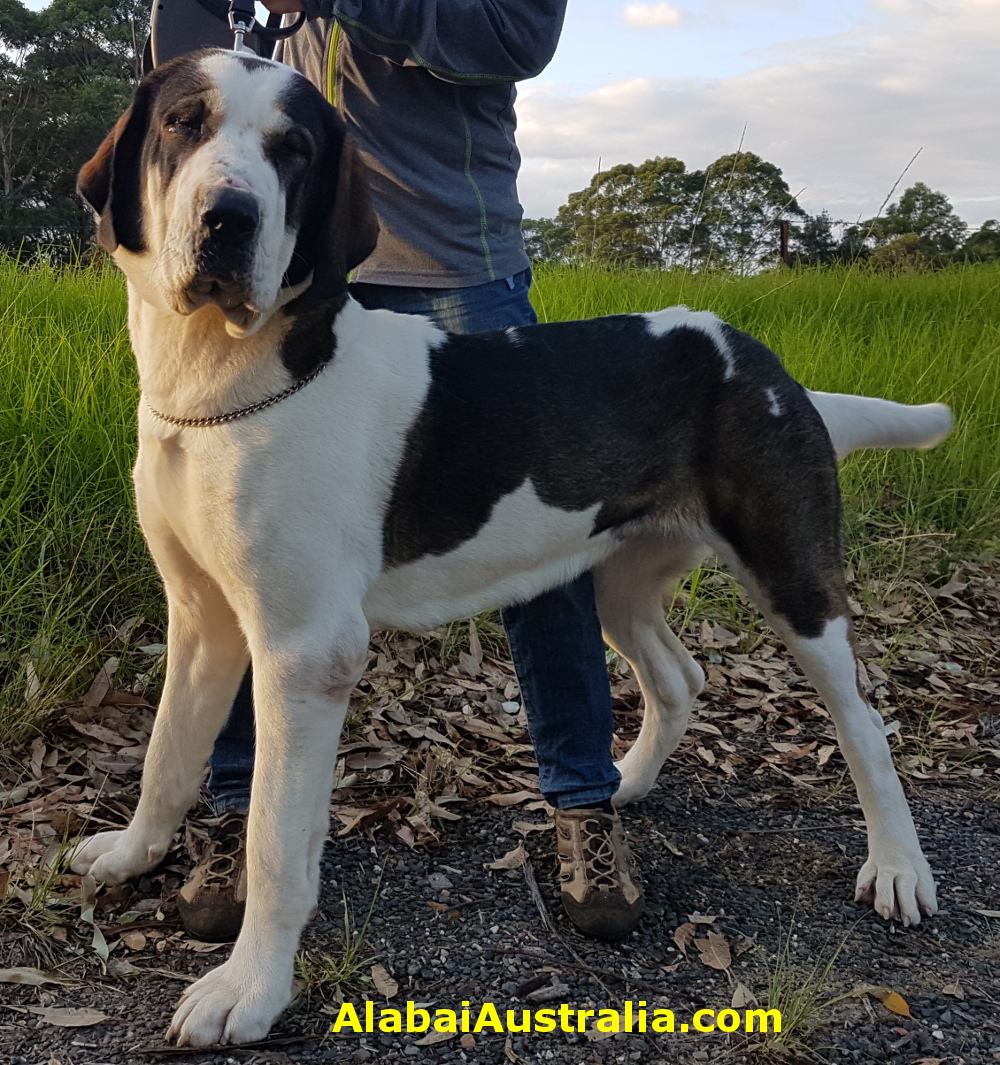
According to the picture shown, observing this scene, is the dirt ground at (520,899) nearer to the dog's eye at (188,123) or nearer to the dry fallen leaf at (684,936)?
the dry fallen leaf at (684,936)

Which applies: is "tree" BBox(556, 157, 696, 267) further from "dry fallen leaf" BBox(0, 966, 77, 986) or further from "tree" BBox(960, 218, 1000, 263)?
"dry fallen leaf" BBox(0, 966, 77, 986)

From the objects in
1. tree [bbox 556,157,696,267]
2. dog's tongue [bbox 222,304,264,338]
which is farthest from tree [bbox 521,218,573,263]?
dog's tongue [bbox 222,304,264,338]

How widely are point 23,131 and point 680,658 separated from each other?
18752 mm

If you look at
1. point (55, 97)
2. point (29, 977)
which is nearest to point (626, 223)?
point (29, 977)

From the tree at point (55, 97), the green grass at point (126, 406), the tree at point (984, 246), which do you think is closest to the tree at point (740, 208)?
the green grass at point (126, 406)

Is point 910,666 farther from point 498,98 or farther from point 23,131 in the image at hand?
point 23,131

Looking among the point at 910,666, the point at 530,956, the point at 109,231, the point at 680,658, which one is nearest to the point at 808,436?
the point at 680,658

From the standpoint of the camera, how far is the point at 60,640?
3.24 m

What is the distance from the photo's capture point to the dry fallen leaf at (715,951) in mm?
2324

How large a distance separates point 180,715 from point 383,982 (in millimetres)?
764

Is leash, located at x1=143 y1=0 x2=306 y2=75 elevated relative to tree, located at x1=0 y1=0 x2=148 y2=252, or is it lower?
lower

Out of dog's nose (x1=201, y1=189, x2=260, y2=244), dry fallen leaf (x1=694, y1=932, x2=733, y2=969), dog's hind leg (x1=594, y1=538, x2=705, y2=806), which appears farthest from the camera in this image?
dog's hind leg (x1=594, y1=538, x2=705, y2=806)

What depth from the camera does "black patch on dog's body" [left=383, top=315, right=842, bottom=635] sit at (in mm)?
2201

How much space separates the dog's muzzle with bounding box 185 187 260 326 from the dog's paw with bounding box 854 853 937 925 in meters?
2.09
